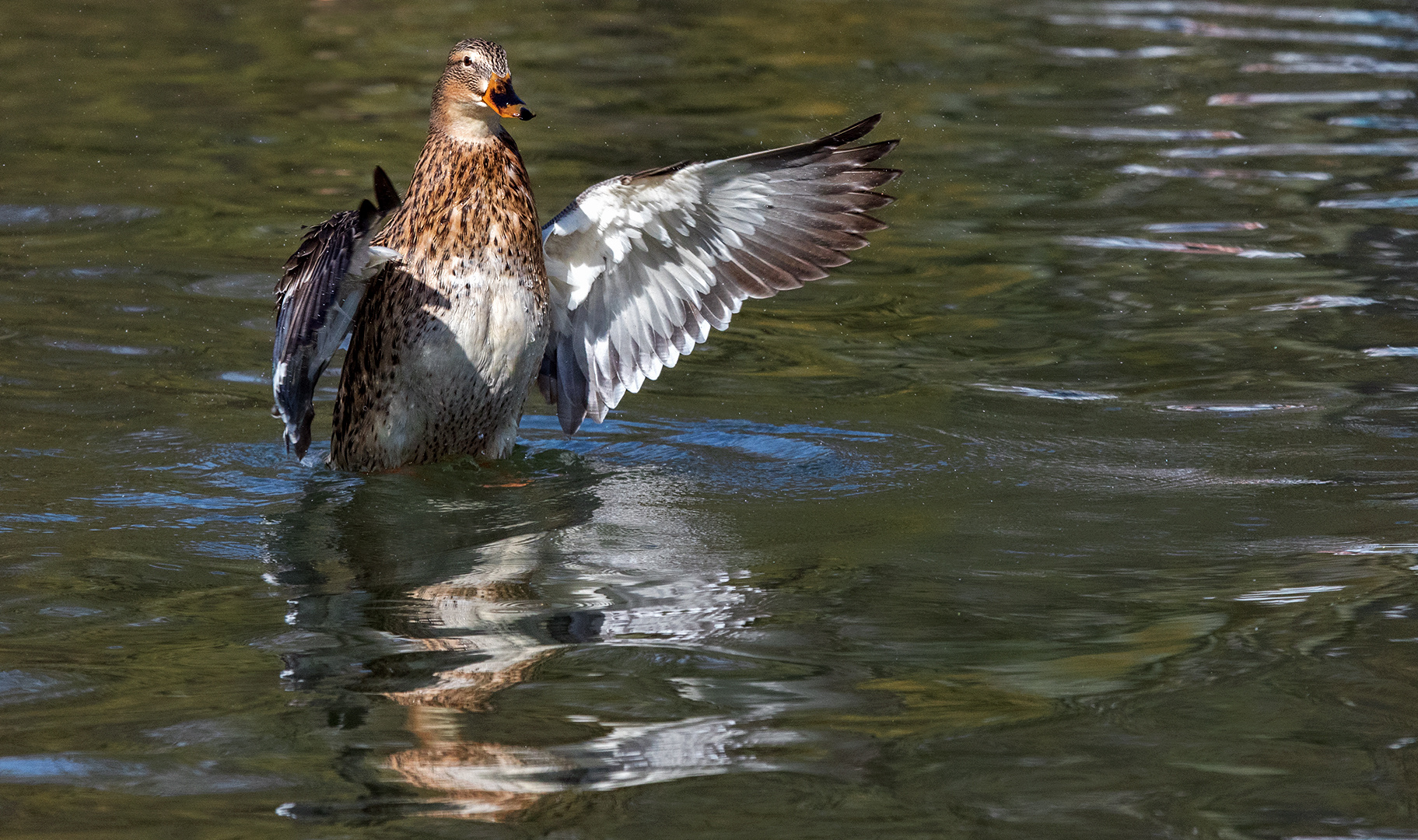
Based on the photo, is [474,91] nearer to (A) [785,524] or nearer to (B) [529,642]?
(A) [785,524]

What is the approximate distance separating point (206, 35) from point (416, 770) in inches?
538

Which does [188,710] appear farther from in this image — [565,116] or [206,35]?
[206,35]

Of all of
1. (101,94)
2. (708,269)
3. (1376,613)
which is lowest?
(1376,613)

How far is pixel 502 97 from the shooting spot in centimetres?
671

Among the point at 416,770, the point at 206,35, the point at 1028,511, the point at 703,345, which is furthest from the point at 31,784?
the point at 206,35

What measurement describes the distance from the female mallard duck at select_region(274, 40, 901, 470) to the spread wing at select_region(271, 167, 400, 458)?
0.07 feet

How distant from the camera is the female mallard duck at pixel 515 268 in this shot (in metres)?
6.71

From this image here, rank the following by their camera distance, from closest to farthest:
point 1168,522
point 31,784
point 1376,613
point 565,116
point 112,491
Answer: point 31,784, point 1376,613, point 1168,522, point 112,491, point 565,116

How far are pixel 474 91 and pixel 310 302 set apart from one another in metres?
1.40

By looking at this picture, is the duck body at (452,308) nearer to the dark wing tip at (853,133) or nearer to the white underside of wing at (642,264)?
the white underside of wing at (642,264)

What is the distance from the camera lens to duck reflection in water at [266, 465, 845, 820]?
4.12m

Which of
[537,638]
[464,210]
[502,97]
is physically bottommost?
[537,638]

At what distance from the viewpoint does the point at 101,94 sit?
14055 millimetres

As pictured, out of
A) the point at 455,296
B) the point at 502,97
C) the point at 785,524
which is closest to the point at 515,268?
the point at 455,296
